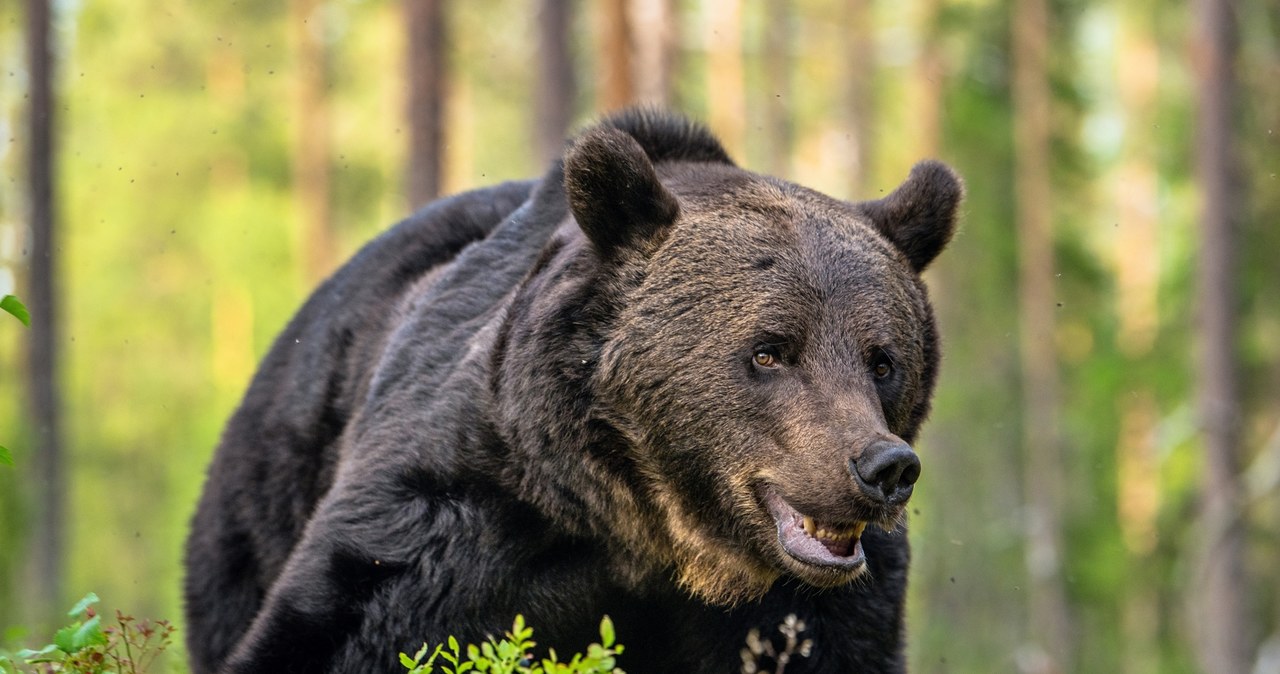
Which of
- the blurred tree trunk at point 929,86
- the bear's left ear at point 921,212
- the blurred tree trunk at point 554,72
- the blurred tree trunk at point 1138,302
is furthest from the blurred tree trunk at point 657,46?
the bear's left ear at point 921,212

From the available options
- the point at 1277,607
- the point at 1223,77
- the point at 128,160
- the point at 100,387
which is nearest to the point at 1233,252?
the point at 1223,77

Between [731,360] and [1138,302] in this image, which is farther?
[1138,302]

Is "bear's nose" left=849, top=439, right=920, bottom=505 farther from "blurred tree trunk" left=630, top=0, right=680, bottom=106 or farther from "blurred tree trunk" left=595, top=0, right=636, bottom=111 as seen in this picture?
"blurred tree trunk" left=630, top=0, right=680, bottom=106

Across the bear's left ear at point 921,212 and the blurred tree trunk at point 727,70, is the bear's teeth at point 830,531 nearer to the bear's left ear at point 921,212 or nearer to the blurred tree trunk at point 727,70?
the bear's left ear at point 921,212

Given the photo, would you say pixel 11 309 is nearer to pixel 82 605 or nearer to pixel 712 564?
pixel 82 605

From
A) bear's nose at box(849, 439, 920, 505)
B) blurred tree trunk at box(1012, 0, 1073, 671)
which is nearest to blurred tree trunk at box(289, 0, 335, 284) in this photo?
blurred tree trunk at box(1012, 0, 1073, 671)

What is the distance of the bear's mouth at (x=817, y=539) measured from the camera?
447 centimetres

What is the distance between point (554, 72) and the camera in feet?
57.7

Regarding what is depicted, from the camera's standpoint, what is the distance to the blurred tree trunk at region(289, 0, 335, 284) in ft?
107

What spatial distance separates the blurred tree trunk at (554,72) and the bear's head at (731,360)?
12371mm

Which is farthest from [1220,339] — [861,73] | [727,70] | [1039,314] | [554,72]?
[861,73]

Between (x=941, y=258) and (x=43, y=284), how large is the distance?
1905 cm

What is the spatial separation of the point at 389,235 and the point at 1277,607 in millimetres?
24799

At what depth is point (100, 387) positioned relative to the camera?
3556cm
